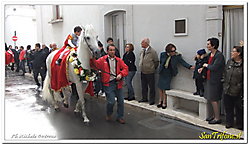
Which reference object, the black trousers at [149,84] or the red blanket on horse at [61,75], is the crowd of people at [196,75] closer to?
the black trousers at [149,84]

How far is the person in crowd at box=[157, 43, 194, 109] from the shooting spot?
225 inches

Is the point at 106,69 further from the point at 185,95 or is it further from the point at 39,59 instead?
the point at 39,59

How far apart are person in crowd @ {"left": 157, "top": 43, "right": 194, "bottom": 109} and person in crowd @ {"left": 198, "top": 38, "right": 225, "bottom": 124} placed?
730 millimetres

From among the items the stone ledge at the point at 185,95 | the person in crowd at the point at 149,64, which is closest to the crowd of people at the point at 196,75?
the person in crowd at the point at 149,64

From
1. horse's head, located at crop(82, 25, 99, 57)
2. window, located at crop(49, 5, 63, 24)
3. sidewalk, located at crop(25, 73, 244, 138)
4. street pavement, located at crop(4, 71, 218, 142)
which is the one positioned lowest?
street pavement, located at crop(4, 71, 218, 142)

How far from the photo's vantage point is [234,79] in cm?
430

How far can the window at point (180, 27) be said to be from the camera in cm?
580

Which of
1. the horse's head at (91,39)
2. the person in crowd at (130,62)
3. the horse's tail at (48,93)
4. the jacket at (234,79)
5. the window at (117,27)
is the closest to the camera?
the jacket at (234,79)

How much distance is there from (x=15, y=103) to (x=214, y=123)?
229 inches

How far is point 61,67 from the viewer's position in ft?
17.8

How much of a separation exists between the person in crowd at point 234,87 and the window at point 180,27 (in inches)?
66.2

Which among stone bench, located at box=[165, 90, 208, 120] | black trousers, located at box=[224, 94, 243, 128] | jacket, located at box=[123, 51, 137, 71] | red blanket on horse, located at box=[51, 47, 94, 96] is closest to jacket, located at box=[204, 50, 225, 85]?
black trousers, located at box=[224, 94, 243, 128]

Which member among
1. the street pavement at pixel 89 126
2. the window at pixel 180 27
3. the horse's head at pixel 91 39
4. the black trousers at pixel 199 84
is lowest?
the street pavement at pixel 89 126

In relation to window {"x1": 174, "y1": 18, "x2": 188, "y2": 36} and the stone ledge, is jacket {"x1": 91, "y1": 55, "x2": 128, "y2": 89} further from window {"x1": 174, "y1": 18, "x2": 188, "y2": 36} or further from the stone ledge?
window {"x1": 174, "y1": 18, "x2": 188, "y2": 36}
